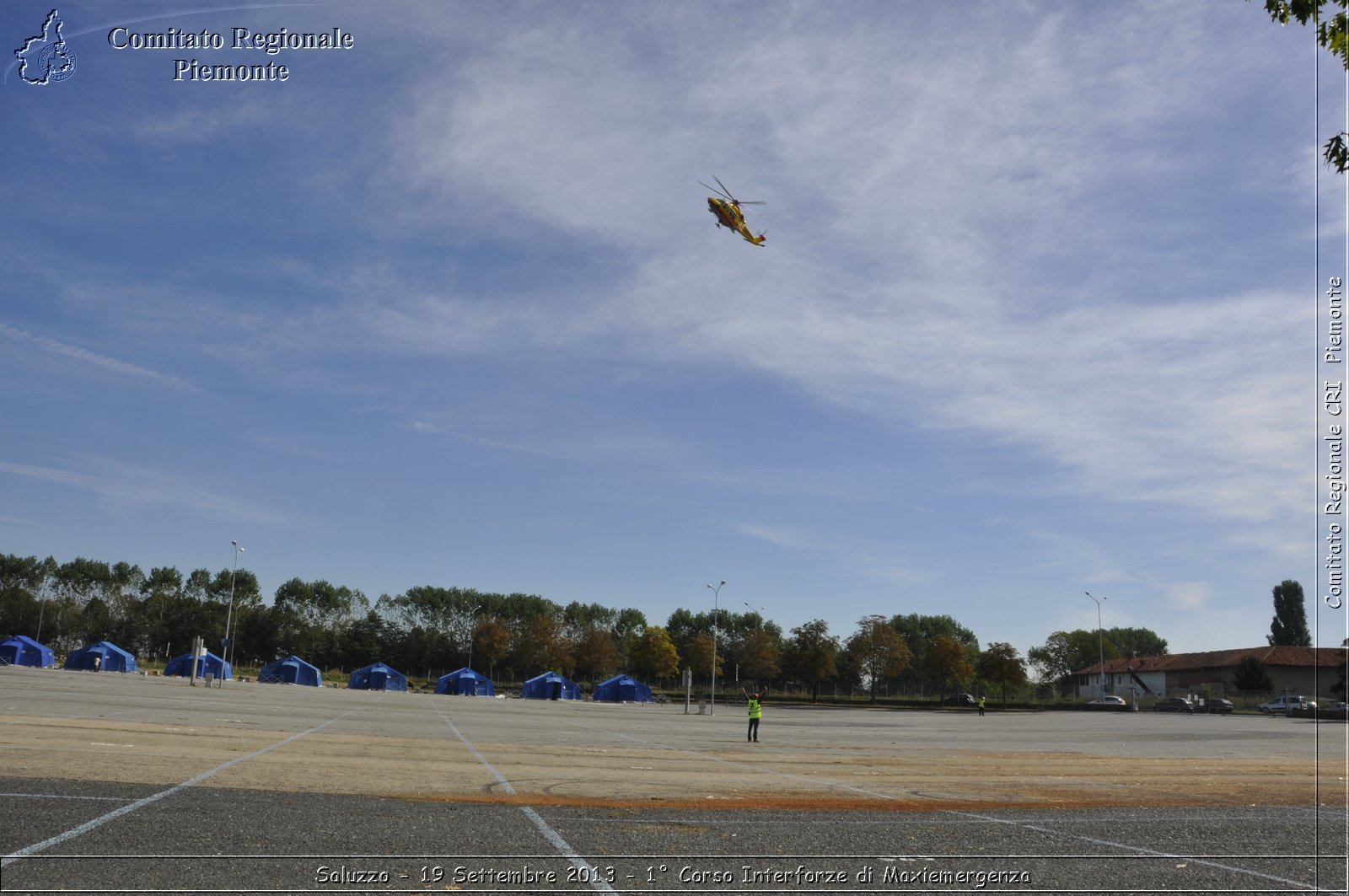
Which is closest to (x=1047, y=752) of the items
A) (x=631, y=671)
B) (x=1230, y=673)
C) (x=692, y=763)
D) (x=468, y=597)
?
(x=692, y=763)

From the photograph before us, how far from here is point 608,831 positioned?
958 cm

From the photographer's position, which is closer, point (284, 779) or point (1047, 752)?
point (284, 779)

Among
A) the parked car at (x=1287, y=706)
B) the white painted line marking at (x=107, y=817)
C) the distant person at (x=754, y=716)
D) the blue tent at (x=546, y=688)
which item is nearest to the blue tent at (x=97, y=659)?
the blue tent at (x=546, y=688)

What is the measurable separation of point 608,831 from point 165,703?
29.3 m

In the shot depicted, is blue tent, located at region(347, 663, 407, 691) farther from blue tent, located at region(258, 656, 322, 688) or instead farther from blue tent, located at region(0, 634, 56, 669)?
blue tent, located at region(0, 634, 56, 669)

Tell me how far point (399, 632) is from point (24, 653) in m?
68.3

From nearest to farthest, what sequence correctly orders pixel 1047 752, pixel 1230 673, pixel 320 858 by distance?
pixel 320 858, pixel 1047 752, pixel 1230 673

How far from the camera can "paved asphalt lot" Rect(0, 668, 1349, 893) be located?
24.2 ft

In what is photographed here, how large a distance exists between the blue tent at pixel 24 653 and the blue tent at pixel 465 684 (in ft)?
121

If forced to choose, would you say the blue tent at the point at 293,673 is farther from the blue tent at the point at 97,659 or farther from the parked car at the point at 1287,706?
the parked car at the point at 1287,706

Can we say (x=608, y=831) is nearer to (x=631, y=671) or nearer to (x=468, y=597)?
(x=631, y=671)

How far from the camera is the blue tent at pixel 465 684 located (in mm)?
94375

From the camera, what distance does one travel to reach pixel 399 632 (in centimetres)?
15512

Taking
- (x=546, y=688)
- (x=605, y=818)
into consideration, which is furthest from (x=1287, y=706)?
(x=605, y=818)
